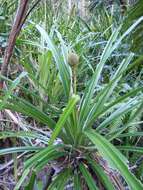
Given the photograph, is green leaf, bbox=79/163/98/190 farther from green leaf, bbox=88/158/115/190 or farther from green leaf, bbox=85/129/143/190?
green leaf, bbox=85/129/143/190

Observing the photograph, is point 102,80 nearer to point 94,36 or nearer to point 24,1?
point 94,36

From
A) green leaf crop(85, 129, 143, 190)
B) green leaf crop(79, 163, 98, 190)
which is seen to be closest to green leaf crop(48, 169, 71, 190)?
green leaf crop(79, 163, 98, 190)

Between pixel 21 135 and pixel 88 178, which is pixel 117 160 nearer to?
pixel 88 178

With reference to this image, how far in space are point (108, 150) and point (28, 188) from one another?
271mm

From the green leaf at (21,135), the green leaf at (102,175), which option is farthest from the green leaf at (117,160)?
the green leaf at (21,135)

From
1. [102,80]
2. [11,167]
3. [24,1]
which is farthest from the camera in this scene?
[102,80]

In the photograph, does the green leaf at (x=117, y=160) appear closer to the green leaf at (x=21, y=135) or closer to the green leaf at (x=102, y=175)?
the green leaf at (x=102, y=175)

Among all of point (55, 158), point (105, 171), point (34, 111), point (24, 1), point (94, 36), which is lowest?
point (105, 171)

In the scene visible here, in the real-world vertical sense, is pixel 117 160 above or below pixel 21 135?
below

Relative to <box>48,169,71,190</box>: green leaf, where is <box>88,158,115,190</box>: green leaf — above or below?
below

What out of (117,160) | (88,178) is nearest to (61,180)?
(88,178)

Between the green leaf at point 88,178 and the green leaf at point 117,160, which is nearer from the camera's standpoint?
the green leaf at point 117,160

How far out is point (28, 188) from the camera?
104 centimetres

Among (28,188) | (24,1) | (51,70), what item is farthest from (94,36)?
(28,188)
